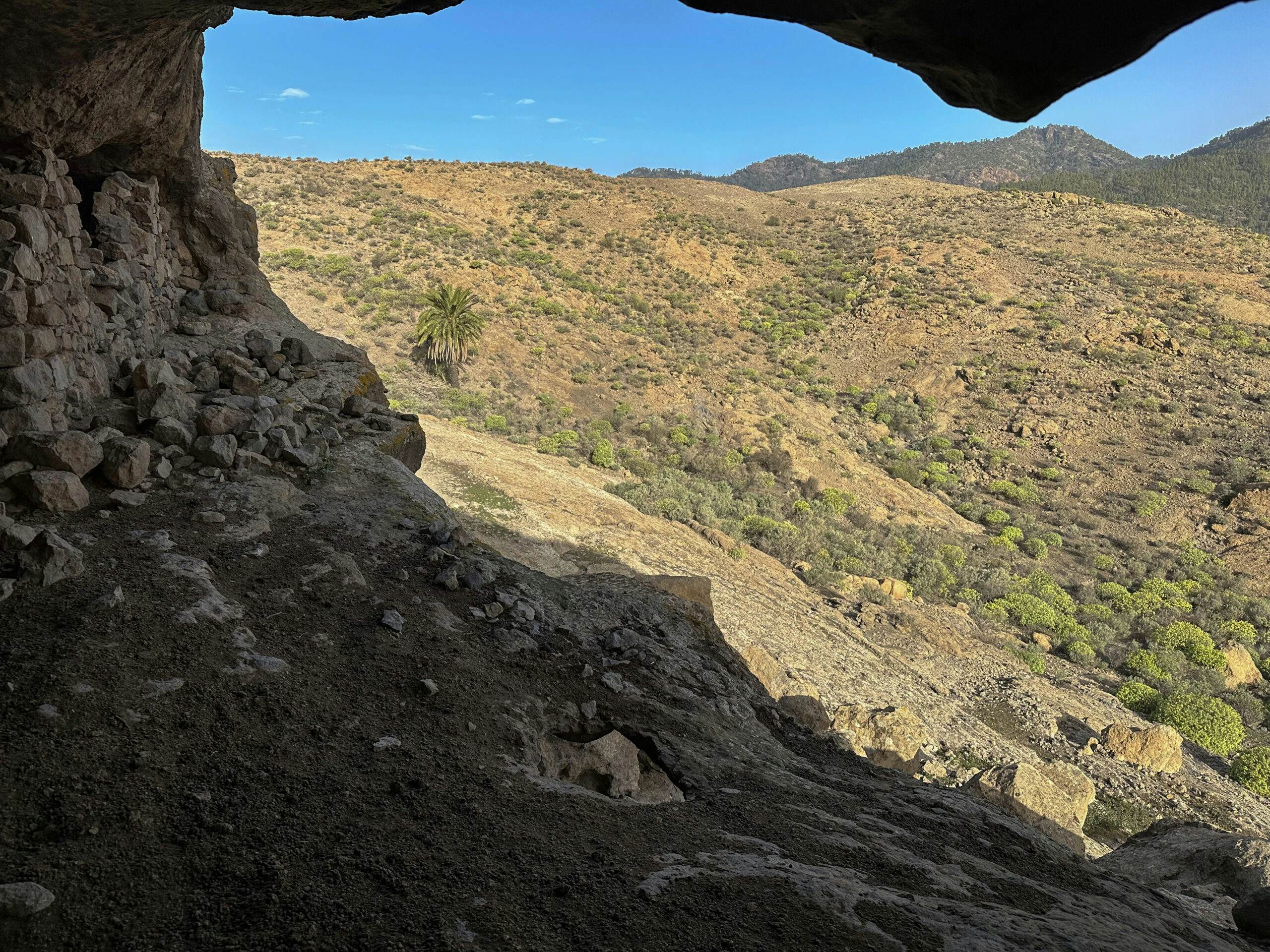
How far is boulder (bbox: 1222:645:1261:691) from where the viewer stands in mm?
17562

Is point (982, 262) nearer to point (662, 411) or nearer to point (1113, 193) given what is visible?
point (662, 411)

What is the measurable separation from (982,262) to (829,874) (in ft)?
150

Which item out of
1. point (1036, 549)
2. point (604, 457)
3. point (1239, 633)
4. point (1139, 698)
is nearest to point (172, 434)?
point (604, 457)

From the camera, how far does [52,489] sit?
5168 millimetres

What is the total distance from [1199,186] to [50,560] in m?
112

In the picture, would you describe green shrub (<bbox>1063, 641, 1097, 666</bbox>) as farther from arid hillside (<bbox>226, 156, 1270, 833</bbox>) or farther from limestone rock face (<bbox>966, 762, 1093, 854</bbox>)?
limestone rock face (<bbox>966, 762, 1093, 854</bbox>)

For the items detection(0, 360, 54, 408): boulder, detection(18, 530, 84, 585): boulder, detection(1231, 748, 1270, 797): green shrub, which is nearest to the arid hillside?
detection(1231, 748, 1270, 797): green shrub

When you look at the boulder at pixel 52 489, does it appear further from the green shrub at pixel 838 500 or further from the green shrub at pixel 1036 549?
the green shrub at pixel 1036 549

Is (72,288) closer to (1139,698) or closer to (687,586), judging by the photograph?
(687,586)

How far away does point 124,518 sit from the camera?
5.46m

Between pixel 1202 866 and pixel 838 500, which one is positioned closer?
pixel 1202 866

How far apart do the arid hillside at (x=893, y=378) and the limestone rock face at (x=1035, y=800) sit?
6849mm

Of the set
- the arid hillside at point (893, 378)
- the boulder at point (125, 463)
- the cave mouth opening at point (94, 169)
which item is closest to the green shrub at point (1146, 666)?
the arid hillside at point (893, 378)

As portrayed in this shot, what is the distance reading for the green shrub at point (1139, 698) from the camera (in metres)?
15.3
